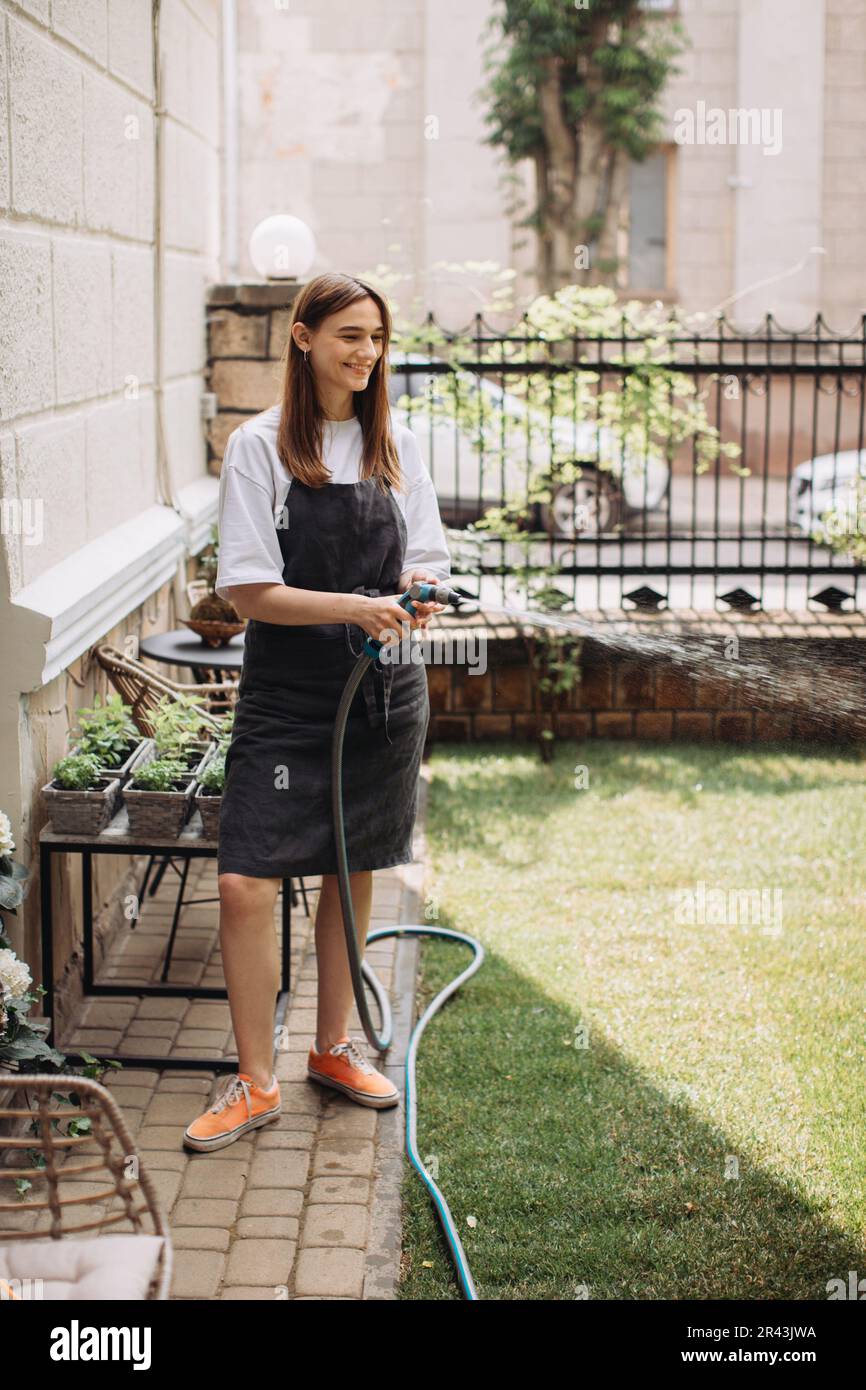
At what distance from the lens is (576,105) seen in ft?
55.8

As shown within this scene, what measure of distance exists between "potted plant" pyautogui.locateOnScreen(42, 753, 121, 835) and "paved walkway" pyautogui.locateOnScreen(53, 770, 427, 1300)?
27.6 inches

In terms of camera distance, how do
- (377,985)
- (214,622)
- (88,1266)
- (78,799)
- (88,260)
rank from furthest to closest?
(214,622)
(88,260)
(377,985)
(78,799)
(88,1266)

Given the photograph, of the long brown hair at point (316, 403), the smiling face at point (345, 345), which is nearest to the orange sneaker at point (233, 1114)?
the long brown hair at point (316, 403)

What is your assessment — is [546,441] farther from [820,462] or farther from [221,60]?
[820,462]

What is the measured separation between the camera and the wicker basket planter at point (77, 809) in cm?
407

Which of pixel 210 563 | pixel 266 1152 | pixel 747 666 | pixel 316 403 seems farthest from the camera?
pixel 747 666

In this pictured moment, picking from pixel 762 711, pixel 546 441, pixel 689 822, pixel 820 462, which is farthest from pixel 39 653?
pixel 820 462

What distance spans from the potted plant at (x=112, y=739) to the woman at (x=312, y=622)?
0.74m

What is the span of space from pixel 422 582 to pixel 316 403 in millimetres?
565

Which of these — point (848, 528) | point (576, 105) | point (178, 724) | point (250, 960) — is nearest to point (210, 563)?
point (178, 724)

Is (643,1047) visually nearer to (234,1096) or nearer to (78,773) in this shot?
(234,1096)

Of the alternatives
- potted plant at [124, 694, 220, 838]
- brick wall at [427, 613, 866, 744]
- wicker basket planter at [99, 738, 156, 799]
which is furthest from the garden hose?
brick wall at [427, 613, 866, 744]

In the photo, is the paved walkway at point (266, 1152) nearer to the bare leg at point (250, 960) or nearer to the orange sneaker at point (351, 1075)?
the orange sneaker at point (351, 1075)
